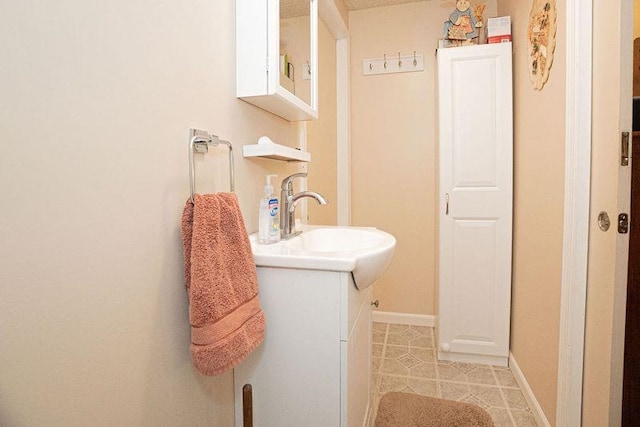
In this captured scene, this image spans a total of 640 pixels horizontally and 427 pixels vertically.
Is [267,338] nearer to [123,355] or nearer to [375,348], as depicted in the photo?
[123,355]

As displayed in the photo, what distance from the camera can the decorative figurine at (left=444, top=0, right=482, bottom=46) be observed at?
6.57 feet

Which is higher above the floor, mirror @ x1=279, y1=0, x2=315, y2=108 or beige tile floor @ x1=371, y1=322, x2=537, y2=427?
mirror @ x1=279, y1=0, x2=315, y2=108

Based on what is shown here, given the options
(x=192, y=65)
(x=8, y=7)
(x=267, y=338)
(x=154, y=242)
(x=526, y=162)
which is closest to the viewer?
(x=8, y=7)

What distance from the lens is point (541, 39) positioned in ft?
4.86

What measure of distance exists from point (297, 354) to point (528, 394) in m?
1.33

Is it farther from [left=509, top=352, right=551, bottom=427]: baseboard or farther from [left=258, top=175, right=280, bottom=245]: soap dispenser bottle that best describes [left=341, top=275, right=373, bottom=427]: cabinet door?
[left=509, top=352, right=551, bottom=427]: baseboard

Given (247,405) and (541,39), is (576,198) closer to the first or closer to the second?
(541,39)

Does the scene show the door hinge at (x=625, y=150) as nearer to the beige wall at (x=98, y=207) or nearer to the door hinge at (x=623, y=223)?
the door hinge at (x=623, y=223)

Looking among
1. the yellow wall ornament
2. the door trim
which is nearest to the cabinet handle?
the door trim

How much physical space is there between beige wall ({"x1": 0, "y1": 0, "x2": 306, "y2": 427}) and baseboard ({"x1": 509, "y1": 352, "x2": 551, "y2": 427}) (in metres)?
1.41

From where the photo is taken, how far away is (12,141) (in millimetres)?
465

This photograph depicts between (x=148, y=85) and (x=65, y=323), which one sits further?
(x=148, y=85)

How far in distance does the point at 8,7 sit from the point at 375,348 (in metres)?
2.23

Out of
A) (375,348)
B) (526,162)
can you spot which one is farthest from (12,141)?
(375,348)
